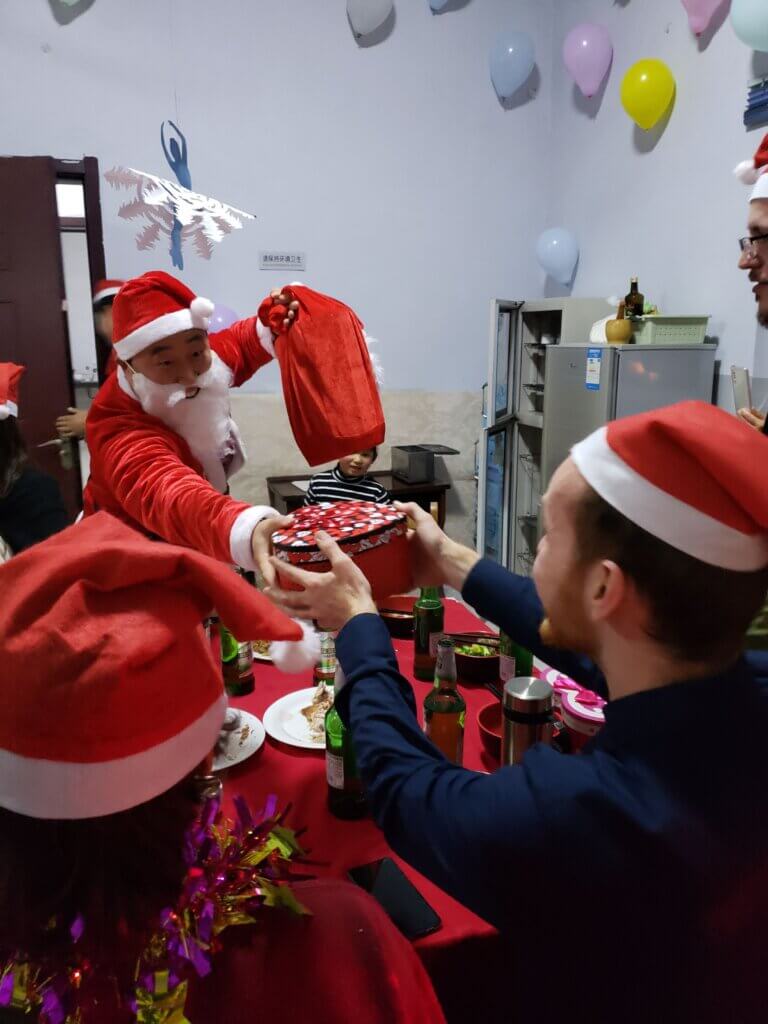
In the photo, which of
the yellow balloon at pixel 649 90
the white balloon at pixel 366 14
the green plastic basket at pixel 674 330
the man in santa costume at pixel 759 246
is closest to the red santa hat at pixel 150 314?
the man in santa costume at pixel 759 246

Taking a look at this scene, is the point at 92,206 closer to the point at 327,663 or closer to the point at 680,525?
the point at 327,663

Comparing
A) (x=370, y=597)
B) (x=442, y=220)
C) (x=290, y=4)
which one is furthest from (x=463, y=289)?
(x=370, y=597)

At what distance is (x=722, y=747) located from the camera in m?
0.75

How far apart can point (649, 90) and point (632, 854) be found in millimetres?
3637

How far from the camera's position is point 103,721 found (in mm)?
670

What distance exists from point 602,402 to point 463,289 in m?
1.56

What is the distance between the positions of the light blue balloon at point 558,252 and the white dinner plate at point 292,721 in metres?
3.38

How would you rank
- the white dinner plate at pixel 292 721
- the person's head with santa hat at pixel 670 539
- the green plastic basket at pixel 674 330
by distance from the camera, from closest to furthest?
the person's head with santa hat at pixel 670 539 < the white dinner plate at pixel 292 721 < the green plastic basket at pixel 674 330

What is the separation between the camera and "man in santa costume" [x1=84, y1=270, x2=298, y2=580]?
1.39 m

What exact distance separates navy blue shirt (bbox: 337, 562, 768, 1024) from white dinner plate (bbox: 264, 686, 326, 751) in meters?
0.59

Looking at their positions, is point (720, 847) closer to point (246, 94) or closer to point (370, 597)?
point (370, 597)

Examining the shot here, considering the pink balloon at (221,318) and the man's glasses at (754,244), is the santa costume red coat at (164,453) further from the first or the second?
the pink balloon at (221,318)

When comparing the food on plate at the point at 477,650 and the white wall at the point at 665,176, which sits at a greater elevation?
the white wall at the point at 665,176

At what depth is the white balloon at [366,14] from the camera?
3879 millimetres
